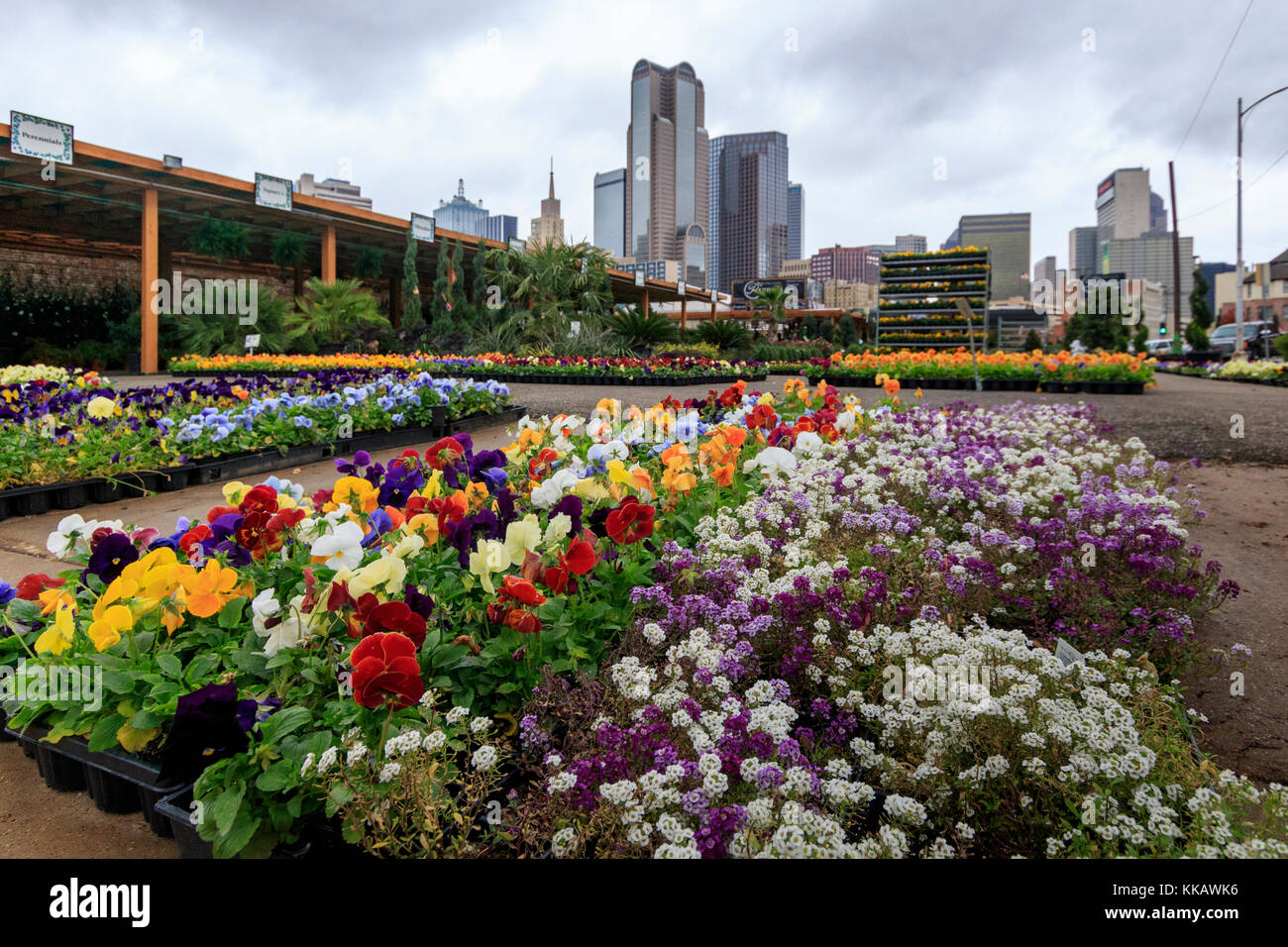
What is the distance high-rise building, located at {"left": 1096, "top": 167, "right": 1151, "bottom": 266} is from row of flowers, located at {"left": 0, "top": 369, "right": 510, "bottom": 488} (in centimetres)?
12198

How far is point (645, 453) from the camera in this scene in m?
3.46

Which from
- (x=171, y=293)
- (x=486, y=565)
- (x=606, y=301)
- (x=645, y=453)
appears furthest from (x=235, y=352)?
(x=486, y=565)

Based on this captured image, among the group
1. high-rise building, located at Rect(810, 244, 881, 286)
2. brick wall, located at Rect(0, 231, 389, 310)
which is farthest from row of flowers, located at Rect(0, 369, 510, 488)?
high-rise building, located at Rect(810, 244, 881, 286)

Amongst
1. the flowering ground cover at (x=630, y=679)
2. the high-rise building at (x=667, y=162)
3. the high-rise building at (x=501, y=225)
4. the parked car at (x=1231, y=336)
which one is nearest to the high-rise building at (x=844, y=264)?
the high-rise building at (x=667, y=162)

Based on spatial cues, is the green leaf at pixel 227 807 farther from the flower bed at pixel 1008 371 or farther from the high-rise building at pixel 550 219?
the high-rise building at pixel 550 219

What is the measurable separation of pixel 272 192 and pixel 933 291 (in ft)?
81.4

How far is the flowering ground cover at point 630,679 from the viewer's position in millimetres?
1354

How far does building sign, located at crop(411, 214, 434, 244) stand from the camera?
22.6 m

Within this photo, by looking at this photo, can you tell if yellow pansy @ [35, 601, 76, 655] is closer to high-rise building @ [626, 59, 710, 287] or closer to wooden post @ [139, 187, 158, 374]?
wooden post @ [139, 187, 158, 374]

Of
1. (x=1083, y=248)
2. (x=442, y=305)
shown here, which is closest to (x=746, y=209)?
(x=1083, y=248)

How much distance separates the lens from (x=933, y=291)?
1244 inches
